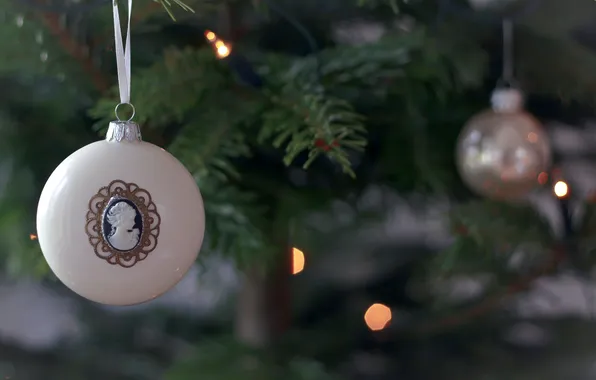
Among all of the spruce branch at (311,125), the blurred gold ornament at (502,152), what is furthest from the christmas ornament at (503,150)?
the spruce branch at (311,125)

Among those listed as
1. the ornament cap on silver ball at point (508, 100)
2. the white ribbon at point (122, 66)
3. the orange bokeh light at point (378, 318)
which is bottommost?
the white ribbon at point (122, 66)

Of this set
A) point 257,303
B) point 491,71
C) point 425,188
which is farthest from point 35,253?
point 491,71

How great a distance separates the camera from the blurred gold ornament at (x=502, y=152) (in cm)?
56

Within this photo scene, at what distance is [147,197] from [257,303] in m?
0.38

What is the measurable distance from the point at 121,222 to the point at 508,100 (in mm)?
394

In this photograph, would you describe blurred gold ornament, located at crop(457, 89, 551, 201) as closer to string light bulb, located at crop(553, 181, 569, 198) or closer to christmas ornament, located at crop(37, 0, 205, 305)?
string light bulb, located at crop(553, 181, 569, 198)

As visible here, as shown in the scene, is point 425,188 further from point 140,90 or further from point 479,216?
point 140,90

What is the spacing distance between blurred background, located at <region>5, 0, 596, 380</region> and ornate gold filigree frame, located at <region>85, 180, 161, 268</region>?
10 centimetres

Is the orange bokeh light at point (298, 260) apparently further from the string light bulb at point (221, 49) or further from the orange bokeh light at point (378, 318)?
the string light bulb at point (221, 49)

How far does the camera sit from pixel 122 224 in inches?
12.4

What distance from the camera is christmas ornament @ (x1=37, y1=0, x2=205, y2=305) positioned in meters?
0.32

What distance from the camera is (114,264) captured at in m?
0.32

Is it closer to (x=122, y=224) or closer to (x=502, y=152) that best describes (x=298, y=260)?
(x=502, y=152)

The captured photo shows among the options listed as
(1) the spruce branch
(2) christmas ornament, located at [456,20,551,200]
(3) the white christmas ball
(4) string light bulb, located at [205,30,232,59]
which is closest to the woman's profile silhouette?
(3) the white christmas ball
